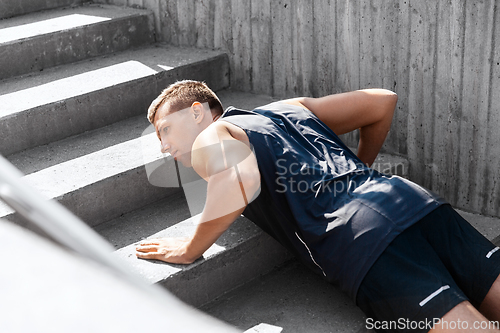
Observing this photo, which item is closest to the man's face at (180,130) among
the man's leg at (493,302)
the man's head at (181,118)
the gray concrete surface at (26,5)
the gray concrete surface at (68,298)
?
the man's head at (181,118)

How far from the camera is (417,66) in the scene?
246 cm

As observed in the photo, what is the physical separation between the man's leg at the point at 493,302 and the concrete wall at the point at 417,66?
2.75ft

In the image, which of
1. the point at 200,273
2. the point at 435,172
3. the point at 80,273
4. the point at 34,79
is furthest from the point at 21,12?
the point at 80,273

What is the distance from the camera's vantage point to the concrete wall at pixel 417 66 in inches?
90.0

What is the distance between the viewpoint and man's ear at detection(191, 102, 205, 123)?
2023 mm

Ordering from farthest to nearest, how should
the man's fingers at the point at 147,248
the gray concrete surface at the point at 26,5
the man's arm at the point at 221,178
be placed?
the gray concrete surface at the point at 26,5
the man's fingers at the point at 147,248
the man's arm at the point at 221,178

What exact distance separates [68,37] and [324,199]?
2.16 meters

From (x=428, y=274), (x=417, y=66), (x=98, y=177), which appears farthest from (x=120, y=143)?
(x=428, y=274)

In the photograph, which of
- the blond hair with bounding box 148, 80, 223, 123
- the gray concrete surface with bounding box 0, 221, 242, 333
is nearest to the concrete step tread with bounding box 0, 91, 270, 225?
the blond hair with bounding box 148, 80, 223, 123

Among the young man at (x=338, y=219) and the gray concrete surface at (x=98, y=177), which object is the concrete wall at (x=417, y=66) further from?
the gray concrete surface at (x=98, y=177)

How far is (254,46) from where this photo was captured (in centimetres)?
316

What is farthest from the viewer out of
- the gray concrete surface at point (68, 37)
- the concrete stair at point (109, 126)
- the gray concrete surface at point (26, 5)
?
the gray concrete surface at point (26, 5)

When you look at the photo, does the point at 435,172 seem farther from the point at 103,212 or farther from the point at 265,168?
the point at 103,212

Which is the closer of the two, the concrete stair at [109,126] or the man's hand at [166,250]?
the man's hand at [166,250]
